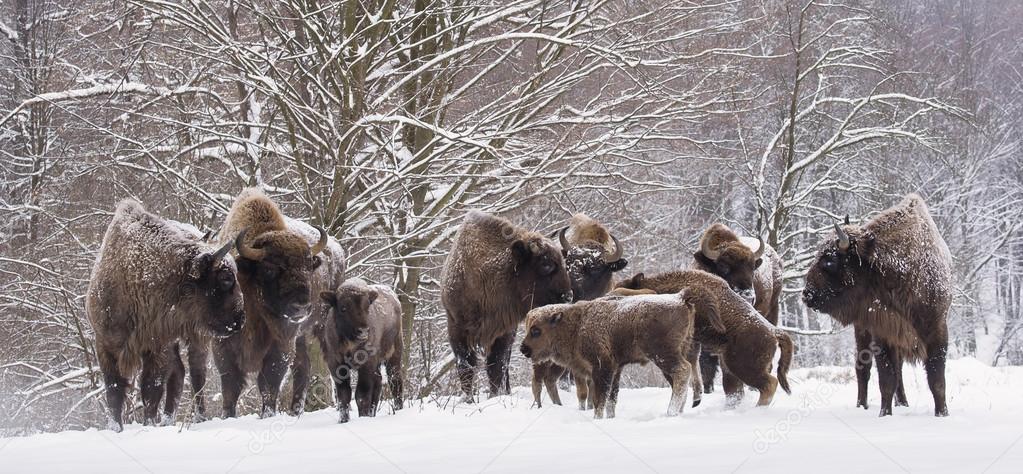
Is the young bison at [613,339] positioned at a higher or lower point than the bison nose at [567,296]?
lower

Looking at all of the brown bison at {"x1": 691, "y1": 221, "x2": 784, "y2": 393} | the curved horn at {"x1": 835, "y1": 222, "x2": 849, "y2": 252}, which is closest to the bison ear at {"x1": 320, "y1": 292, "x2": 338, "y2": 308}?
the brown bison at {"x1": 691, "y1": 221, "x2": 784, "y2": 393}

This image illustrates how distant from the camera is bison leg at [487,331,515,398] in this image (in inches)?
403

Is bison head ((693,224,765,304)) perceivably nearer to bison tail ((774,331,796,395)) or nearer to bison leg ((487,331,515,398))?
bison tail ((774,331,796,395))

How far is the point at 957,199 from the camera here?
3053cm

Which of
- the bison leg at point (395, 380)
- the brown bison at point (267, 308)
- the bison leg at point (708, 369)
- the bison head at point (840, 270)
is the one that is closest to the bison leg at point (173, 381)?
the brown bison at point (267, 308)

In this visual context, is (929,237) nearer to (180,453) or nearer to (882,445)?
(882,445)

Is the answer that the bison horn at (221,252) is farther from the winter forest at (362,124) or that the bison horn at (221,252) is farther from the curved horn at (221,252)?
the winter forest at (362,124)

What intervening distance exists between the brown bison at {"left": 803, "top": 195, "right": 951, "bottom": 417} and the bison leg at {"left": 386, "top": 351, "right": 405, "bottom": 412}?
3.57 m

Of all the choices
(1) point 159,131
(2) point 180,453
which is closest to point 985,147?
(1) point 159,131

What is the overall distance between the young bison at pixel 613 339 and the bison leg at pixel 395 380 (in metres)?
1.54

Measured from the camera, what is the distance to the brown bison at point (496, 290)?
10.1m

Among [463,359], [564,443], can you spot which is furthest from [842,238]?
[463,359]

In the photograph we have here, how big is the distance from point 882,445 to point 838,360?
99.6 ft

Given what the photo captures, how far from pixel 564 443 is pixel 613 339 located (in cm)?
221
